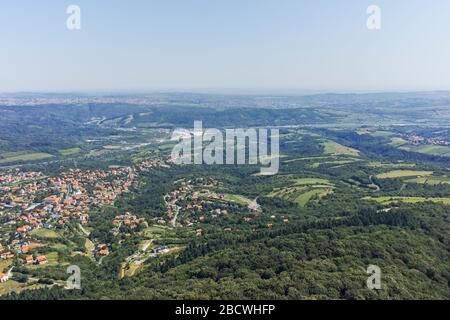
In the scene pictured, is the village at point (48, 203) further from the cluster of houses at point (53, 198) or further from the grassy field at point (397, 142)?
the grassy field at point (397, 142)

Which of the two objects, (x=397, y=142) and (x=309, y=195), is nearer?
(x=309, y=195)

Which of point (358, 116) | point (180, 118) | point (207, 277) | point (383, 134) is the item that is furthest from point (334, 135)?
point (207, 277)

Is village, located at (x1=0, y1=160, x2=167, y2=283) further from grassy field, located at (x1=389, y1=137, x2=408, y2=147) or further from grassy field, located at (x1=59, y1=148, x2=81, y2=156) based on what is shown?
grassy field, located at (x1=389, y1=137, x2=408, y2=147)

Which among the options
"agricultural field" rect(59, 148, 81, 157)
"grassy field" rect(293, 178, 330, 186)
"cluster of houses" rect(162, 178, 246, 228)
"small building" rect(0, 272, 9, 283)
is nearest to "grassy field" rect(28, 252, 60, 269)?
"small building" rect(0, 272, 9, 283)

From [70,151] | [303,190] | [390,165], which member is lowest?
[303,190]

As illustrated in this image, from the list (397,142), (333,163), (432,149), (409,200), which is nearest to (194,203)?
(409,200)

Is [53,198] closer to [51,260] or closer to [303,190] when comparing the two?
[51,260]

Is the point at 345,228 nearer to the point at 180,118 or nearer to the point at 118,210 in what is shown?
the point at 118,210
